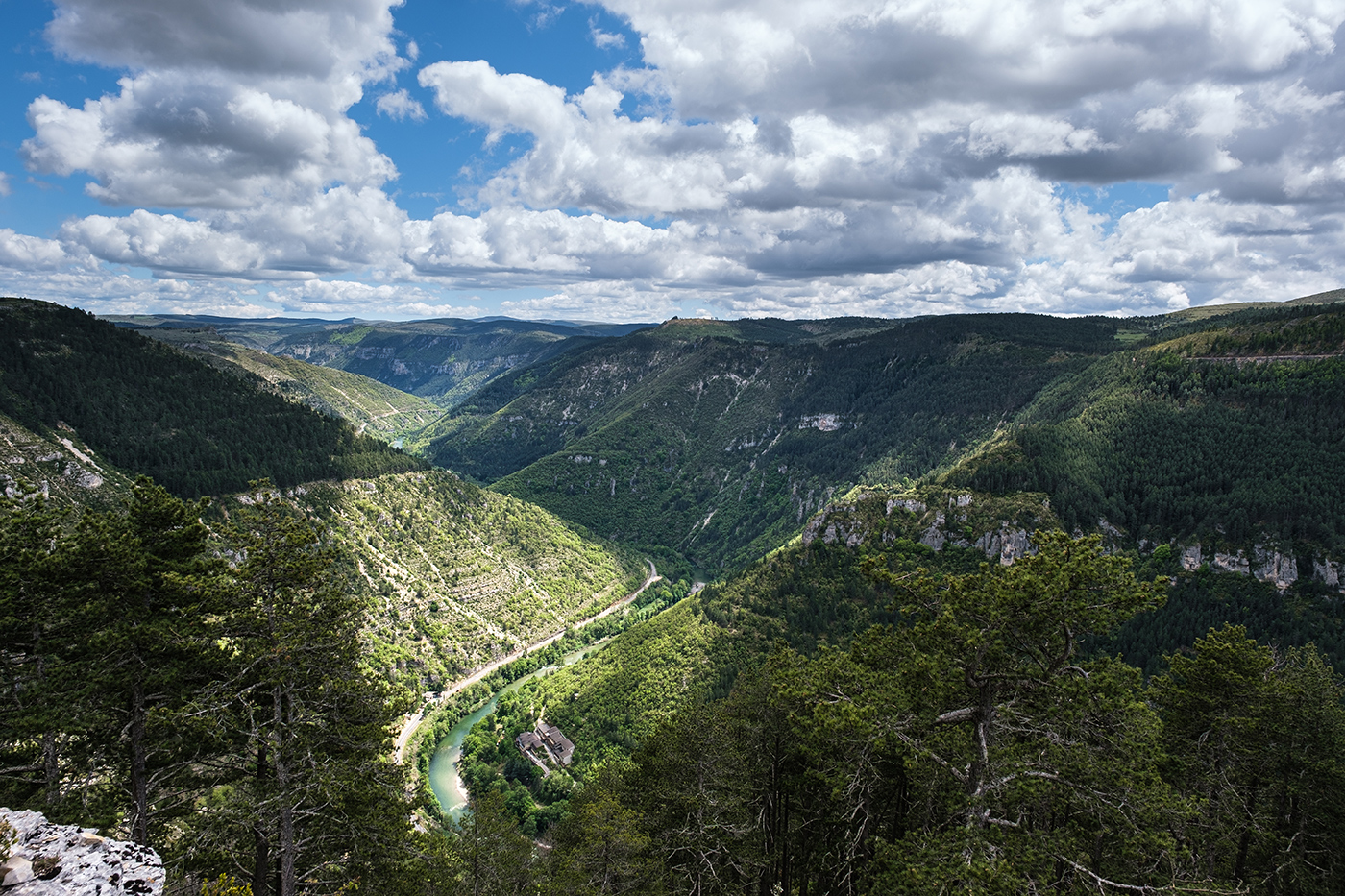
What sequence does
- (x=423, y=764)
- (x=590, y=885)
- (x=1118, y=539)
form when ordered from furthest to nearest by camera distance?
(x=1118, y=539), (x=423, y=764), (x=590, y=885)

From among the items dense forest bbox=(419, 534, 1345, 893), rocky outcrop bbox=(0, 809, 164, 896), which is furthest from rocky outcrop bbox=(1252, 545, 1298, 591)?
rocky outcrop bbox=(0, 809, 164, 896)

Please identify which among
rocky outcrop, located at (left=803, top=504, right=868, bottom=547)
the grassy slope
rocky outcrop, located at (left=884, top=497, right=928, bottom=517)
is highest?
rocky outcrop, located at (left=884, top=497, right=928, bottom=517)

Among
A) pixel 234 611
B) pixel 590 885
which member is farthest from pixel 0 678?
pixel 590 885

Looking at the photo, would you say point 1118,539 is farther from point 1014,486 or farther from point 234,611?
point 234,611

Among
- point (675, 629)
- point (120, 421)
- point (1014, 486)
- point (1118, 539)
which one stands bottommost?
point (675, 629)

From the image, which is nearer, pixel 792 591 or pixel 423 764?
pixel 423 764

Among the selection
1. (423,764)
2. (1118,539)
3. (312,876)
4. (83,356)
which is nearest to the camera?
(312,876)

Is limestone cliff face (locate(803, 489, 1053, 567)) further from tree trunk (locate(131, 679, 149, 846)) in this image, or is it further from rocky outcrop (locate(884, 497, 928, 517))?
tree trunk (locate(131, 679, 149, 846))
